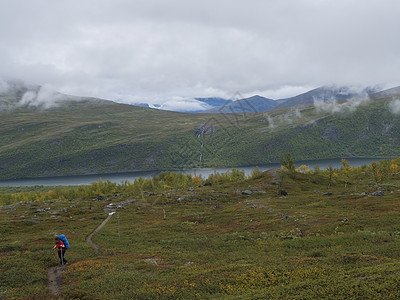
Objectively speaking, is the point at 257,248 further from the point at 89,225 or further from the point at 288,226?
the point at 89,225

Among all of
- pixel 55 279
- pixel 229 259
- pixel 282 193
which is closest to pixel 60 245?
pixel 55 279

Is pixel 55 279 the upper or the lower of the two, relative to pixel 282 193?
upper

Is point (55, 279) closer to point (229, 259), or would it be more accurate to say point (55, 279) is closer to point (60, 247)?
point (60, 247)

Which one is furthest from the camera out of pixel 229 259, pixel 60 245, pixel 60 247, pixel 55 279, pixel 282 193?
pixel 282 193

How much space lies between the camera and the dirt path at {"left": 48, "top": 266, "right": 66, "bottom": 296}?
27500 millimetres

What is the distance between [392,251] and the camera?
1153 inches

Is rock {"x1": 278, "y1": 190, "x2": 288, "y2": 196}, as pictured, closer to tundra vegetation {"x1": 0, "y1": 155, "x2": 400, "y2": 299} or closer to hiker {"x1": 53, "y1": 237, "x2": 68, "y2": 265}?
tundra vegetation {"x1": 0, "y1": 155, "x2": 400, "y2": 299}

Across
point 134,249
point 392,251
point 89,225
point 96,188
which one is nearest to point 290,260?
point 392,251

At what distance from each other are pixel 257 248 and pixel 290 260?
1078 cm

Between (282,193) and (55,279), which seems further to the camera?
(282,193)

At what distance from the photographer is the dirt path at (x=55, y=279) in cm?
2750

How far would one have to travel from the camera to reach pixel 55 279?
3206 cm

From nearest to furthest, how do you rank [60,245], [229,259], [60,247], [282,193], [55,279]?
A: [55,279] → [229,259] → [60,245] → [60,247] → [282,193]

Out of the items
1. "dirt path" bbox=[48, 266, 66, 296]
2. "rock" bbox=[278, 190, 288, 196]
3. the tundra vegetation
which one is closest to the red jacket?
"dirt path" bbox=[48, 266, 66, 296]
